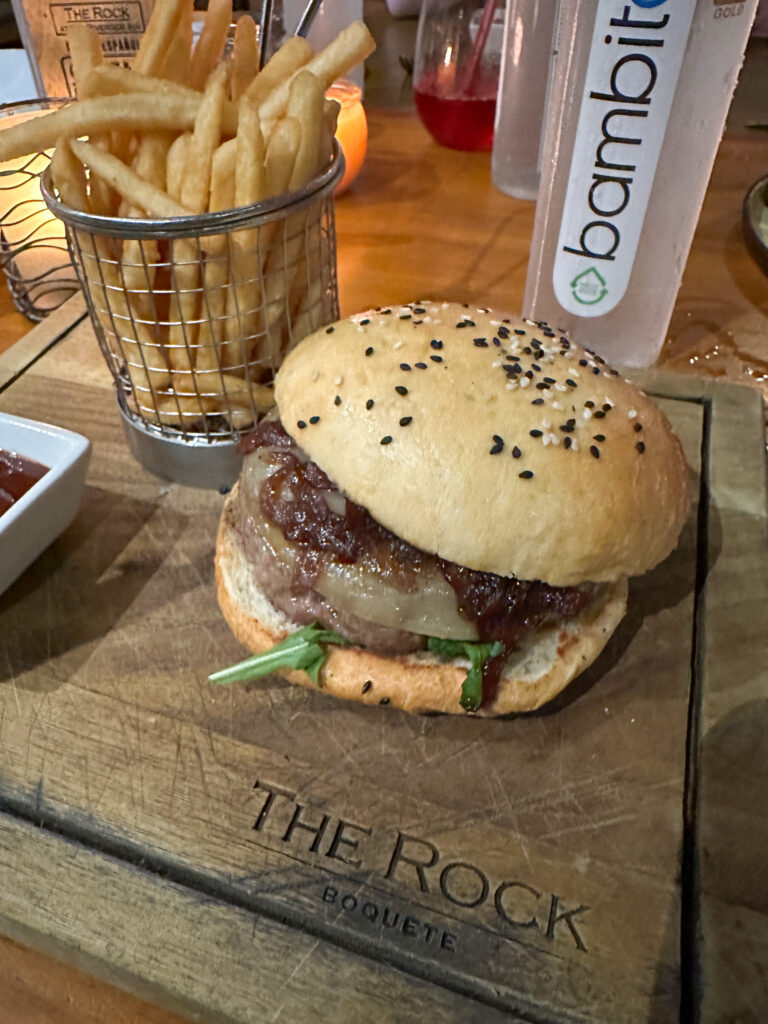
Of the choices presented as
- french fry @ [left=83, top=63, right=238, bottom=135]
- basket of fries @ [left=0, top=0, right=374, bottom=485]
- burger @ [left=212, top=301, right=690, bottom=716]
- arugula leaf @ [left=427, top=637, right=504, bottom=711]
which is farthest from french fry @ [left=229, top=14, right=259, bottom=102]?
arugula leaf @ [left=427, top=637, right=504, bottom=711]

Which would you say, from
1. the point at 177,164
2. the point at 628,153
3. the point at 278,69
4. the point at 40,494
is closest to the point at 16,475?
the point at 40,494

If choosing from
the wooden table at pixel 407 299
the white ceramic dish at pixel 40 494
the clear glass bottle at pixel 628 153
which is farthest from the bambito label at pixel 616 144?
the white ceramic dish at pixel 40 494

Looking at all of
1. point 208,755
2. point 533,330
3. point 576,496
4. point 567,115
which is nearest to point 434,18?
→ point 567,115

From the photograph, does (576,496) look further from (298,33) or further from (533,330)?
(298,33)

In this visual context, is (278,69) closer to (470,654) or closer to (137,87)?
(137,87)

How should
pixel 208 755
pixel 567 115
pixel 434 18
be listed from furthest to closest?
pixel 434 18, pixel 567 115, pixel 208 755

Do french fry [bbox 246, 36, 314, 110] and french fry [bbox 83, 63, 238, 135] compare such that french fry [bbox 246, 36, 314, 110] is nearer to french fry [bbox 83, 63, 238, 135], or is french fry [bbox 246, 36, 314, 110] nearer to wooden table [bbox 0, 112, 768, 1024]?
french fry [bbox 83, 63, 238, 135]
